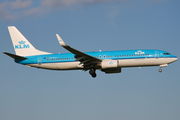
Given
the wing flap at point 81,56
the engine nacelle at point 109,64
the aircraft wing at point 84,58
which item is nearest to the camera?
the wing flap at point 81,56

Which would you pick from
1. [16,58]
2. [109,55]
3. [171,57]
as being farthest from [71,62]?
[171,57]

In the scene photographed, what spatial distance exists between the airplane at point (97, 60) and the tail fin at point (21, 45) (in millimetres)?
541

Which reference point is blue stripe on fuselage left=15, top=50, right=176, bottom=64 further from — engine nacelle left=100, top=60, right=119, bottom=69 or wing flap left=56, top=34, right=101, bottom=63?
wing flap left=56, top=34, right=101, bottom=63

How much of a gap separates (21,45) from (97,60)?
1467 centimetres

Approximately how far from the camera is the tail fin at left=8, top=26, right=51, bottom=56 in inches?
1875

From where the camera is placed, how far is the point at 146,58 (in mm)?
43500

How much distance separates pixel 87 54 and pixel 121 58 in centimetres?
545

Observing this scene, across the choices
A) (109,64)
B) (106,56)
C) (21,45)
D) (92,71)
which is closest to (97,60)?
(106,56)

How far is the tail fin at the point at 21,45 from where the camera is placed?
1875 inches

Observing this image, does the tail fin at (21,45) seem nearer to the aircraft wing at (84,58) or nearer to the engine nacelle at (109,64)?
the aircraft wing at (84,58)

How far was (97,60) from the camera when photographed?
141 feet

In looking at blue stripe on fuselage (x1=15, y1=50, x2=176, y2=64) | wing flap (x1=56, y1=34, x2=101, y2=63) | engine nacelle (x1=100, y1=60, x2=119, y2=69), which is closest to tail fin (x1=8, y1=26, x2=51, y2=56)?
blue stripe on fuselage (x1=15, y1=50, x2=176, y2=64)

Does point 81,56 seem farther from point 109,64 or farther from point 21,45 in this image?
point 21,45

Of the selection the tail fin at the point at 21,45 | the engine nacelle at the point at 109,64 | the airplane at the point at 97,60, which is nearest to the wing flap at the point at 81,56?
the airplane at the point at 97,60
